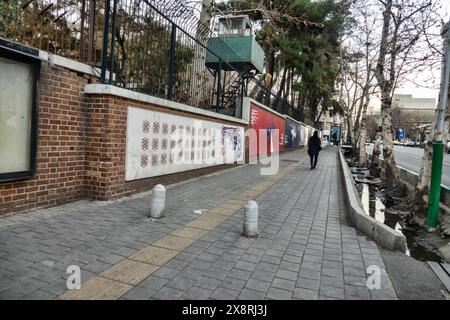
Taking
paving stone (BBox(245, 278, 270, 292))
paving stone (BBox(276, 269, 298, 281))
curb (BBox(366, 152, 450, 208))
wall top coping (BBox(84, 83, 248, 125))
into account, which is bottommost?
paving stone (BBox(245, 278, 270, 292))

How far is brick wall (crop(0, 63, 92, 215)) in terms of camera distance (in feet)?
15.9

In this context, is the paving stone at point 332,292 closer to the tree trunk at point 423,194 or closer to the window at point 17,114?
the tree trunk at point 423,194

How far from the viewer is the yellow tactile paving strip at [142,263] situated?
9.30 feet

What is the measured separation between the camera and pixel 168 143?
7.73 meters

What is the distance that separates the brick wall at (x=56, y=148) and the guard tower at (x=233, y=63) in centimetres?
635

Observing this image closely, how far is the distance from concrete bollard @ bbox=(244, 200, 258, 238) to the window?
334cm

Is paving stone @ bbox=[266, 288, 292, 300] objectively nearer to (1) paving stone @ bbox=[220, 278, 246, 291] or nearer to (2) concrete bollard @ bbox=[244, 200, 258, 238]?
(1) paving stone @ bbox=[220, 278, 246, 291]

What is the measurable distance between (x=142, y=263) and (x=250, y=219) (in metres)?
1.71

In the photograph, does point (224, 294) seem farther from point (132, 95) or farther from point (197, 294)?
point (132, 95)

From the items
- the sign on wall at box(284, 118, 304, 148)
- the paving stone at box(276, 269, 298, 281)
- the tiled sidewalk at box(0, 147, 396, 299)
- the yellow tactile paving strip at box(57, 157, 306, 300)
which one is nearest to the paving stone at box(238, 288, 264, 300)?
the tiled sidewalk at box(0, 147, 396, 299)

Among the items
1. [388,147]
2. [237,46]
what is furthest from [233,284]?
[237,46]

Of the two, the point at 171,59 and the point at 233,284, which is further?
the point at 171,59

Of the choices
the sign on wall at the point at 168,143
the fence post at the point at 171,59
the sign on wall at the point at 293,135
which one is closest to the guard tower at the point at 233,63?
the sign on wall at the point at 168,143
